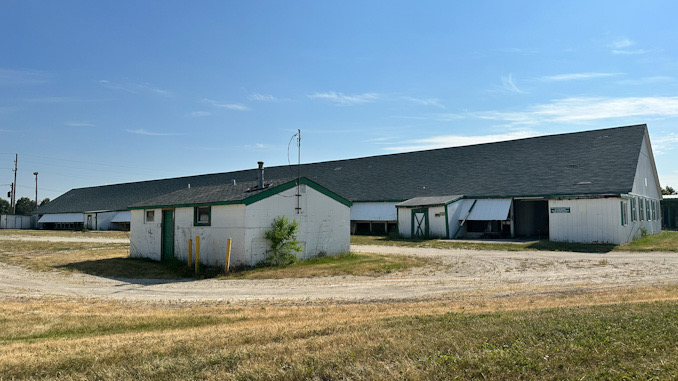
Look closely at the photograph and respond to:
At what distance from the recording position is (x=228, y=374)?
16.5 feet

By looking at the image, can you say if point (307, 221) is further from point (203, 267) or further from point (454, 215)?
point (454, 215)

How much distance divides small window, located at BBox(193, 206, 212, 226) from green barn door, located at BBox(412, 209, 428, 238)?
651 inches

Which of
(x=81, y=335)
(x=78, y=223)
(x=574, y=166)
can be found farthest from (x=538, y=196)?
(x=78, y=223)

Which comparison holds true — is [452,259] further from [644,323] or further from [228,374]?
[228,374]

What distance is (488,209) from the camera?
1226 inches

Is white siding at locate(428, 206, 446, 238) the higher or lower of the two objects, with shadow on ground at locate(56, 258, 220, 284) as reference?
higher

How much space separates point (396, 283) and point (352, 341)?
25.6 feet

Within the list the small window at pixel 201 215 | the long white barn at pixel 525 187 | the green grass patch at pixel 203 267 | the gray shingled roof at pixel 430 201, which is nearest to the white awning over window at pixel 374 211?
the long white barn at pixel 525 187

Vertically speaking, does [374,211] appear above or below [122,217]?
above

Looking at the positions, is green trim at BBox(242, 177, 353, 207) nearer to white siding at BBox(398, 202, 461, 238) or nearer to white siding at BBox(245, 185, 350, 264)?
white siding at BBox(245, 185, 350, 264)

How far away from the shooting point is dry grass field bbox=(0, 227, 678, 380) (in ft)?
15.8

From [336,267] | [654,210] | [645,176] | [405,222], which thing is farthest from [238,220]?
[654,210]

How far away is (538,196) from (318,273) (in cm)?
1865

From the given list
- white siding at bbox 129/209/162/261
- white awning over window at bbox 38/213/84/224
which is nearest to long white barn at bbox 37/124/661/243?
white siding at bbox 129/209/162/261
